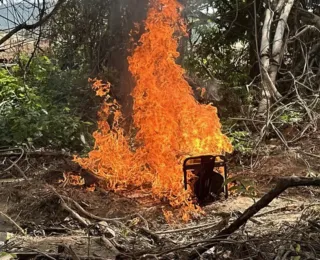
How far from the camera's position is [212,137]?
609 centimetres

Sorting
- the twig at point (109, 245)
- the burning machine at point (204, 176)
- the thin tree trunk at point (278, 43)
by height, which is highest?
the thin tree trunk at point (278, 43)

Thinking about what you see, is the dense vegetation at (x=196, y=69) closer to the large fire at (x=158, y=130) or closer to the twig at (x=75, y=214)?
the large fire at (x=158, y=130)

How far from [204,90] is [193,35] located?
84.5 inches

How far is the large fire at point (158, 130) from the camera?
607cm

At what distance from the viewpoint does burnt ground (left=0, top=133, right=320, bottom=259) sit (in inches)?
122

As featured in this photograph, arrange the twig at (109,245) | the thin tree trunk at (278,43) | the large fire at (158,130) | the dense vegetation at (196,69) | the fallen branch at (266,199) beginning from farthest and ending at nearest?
the thin tree trunk at (278,43) → the dense vegetation at (196,69) → the large fire at (158,130) → the twig at (109,245) → the fallen branch at (266,199)

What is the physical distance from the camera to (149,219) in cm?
510

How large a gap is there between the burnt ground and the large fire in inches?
12.9

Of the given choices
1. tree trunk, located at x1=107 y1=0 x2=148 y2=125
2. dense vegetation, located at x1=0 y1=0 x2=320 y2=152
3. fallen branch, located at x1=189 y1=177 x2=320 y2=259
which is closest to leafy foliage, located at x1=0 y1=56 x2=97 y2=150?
dense vegetation, located at x1=0 y1=0 x2=320 y2=152

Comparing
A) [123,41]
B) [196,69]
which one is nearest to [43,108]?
[123,41]

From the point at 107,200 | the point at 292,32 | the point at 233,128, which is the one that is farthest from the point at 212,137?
the point at 292,32

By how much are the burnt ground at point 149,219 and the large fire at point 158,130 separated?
329 millimetres

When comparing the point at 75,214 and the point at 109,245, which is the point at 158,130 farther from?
the point at 109,245

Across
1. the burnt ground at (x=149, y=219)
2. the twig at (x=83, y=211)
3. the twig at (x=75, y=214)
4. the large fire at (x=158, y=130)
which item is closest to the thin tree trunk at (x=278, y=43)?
the burnt ground at (x=149, y=219)
